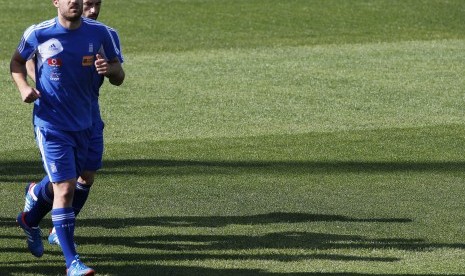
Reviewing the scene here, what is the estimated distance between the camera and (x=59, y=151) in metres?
9.05

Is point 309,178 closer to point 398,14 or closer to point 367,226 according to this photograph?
point 367,226

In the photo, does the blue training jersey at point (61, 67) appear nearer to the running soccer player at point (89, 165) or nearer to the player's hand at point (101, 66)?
the player's hand at point (101, 66)

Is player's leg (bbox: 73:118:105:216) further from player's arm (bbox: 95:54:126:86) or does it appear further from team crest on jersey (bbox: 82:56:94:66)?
team crest on jersey (bbox: 82:56:94:66)

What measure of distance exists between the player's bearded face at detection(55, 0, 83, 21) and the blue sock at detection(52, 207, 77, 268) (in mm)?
1371

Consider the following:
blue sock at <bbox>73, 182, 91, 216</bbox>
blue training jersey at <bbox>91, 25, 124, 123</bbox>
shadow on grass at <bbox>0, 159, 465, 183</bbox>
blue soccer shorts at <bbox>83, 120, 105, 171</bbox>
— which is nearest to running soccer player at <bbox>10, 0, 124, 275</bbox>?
blue training jersey at <bbox>91, 25, 124, 123</bbox>

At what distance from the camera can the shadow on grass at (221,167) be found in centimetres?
1360

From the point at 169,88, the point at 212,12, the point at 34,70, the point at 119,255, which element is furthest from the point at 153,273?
the point at 212,12

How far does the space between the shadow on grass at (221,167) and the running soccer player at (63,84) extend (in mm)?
4242

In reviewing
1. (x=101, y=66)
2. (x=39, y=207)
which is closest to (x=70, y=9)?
(x=101, y=66)

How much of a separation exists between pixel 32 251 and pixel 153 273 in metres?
1.10

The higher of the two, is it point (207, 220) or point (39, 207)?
point (39, 207)

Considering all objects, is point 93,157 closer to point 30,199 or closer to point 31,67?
point 30,199

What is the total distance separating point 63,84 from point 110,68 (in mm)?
354

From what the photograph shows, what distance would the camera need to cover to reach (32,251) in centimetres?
962
